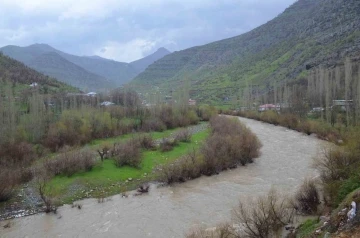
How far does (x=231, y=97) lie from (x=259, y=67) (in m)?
30.6

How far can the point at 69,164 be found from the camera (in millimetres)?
32594

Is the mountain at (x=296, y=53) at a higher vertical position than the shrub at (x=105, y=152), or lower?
higher

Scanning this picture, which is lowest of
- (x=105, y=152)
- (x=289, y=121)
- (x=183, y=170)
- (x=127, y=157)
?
(x=183, y=170)

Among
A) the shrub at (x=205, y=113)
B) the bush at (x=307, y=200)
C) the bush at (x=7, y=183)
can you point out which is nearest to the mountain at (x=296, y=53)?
the shrub at (x=205, y=113)

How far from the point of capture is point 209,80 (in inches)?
7485

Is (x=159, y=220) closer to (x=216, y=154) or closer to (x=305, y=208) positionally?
(x=305, y=208)

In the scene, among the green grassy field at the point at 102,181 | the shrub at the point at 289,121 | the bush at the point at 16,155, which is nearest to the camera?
the green grassy field at the point at 102,181

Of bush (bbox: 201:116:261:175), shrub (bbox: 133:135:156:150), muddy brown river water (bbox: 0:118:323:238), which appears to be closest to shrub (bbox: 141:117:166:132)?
shrub (bbox: 133:135:156:150)

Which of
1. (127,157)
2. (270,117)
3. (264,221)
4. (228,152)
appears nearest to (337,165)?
(264,221)

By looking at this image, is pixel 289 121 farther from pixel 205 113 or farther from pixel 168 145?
pixel 168 145

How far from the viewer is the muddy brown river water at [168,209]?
21.0 metres

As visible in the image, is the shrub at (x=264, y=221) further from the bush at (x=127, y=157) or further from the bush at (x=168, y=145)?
the bush at (x=168, y=145)

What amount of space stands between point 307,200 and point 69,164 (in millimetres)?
21633

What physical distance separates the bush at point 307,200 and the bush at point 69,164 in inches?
795
